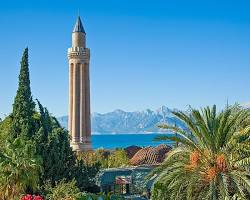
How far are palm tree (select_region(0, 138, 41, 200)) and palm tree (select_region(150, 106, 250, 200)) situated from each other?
6.32m

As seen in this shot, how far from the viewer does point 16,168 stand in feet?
71.3

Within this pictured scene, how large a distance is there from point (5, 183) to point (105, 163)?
18.8 meters

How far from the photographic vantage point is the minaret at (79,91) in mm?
52188

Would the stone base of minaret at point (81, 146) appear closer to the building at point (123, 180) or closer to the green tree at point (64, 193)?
the building at point (123, 180)

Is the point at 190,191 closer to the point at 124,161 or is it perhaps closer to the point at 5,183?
the point at 5,183

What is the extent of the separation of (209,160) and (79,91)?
3713 cm

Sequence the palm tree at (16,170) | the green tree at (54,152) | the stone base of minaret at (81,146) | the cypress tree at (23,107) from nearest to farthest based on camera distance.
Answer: the palm tree at (16,170), the green tree at (54,152), the cypress tree at (23,107), the stone base of minaret at (81,146)

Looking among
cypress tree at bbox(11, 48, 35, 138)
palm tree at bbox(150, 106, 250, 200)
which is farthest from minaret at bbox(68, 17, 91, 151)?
palm tree at bbox(150, 106, 250, 200)

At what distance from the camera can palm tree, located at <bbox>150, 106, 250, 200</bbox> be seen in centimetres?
1719

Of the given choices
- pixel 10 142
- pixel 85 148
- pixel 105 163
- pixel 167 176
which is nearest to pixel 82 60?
pixel 85 148

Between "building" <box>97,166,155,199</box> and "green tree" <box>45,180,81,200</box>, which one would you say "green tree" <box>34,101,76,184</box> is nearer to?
"green tree" <box>45,180,81,200</box>

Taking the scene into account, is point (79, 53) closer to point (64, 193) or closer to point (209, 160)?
point (64, 193)

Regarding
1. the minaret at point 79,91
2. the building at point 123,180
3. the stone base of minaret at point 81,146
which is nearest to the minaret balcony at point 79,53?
the minaret at point 79,91

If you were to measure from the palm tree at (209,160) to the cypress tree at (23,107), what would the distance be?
29.9 ft
